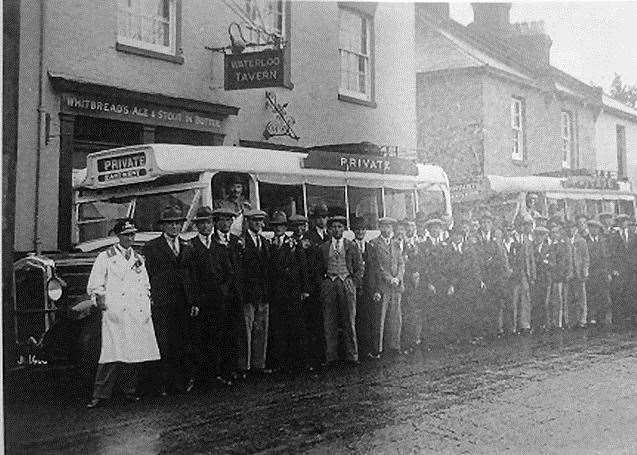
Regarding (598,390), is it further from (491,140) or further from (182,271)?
(182,271)

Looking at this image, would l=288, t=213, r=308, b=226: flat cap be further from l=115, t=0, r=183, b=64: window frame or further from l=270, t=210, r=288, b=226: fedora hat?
l=115, t=0, r=183, b=64: window frame

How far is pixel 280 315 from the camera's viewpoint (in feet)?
13.4

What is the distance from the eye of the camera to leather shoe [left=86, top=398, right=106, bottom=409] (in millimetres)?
3172

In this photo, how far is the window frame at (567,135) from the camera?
4047 millimetres

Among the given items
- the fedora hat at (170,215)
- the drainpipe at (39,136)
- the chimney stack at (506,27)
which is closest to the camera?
the drainpipe at (39,136)

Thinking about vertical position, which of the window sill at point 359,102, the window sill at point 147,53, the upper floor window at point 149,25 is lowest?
the window sill at point 359,102

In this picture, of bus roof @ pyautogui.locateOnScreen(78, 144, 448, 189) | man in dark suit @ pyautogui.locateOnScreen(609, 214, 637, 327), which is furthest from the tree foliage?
bus roof @ pyautogui.locateOnScreen(78, 144, 448, 189)

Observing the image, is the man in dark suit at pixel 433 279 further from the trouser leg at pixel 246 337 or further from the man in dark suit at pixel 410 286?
the trouser leg at pixel 246 337

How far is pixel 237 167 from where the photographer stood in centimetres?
367

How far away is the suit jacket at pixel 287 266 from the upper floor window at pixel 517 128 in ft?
3.71

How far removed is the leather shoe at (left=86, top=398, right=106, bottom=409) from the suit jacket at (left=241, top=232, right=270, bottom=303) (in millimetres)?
906

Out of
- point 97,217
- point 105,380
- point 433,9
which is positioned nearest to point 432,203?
point 433,9

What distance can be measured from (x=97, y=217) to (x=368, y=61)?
5.23 ft

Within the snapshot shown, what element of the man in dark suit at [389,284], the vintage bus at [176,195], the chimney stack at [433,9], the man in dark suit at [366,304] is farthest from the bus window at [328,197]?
the chimney stack at [433,9]
